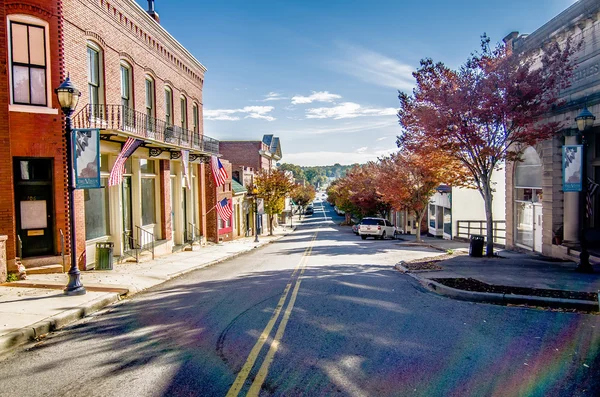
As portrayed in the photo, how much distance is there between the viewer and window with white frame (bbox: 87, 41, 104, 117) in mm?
15282

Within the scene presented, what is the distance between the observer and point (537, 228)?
1858 centimetres

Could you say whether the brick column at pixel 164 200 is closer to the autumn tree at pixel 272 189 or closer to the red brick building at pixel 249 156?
the autumn tree at pixel 272 189

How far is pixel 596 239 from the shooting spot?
15523 mm

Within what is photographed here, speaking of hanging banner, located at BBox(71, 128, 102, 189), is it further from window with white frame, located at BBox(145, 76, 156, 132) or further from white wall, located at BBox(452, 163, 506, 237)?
white wall, located at BBox(452, 163, 506, 237)

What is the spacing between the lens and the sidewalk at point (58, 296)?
7.44 meters

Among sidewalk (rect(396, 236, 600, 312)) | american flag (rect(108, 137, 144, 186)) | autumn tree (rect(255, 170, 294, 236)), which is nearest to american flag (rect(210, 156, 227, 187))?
american flag (rect(108, 137, 144, 186))

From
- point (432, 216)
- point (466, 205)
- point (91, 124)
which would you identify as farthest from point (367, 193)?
point (91, 124)

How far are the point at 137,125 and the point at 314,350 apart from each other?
1515 cm

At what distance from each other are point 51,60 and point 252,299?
9499 mm

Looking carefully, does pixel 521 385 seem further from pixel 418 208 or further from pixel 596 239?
pixel 418 208

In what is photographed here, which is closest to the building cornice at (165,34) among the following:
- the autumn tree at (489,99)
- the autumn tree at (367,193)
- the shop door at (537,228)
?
the autumn tree at (489,99)

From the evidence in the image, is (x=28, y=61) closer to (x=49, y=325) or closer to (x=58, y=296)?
(x=58, y=296)

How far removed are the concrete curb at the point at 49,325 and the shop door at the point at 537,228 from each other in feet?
53.2

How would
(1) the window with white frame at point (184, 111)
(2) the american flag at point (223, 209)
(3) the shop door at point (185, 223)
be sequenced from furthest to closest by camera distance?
(2) the american flag at point (223, 209), (1) the window with white frame at point (184, 111), (3) the shop door at point (185, 223)
